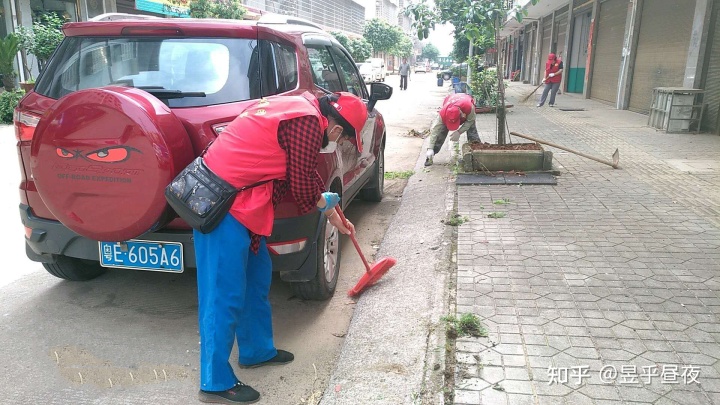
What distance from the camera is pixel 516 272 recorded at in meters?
3.70

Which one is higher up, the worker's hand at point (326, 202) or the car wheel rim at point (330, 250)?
the worker's hand at point (326, 202)

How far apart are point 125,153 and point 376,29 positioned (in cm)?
6573

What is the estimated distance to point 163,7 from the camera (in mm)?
24609

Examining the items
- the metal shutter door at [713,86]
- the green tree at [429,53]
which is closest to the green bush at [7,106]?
the metal shutter door at [713,86]

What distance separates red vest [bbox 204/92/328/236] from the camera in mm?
2418

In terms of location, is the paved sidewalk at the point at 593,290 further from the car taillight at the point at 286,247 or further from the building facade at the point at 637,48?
the building facade at the point at 637,48

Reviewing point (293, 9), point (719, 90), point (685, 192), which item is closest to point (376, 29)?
point (293, 9)

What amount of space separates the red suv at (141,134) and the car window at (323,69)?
0.78 ft

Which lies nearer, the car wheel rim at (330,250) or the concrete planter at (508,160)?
the car wheel rim at (330,250)

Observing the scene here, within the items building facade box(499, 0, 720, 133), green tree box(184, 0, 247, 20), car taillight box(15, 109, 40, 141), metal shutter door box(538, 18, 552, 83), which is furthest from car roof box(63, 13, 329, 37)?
metal shutter door box(538, 18, 552, 83)

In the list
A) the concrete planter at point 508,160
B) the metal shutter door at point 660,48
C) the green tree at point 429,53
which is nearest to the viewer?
the concrete planter at point 508,160

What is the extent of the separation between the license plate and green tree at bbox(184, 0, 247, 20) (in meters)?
22.2

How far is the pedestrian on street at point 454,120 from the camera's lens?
7.13 m

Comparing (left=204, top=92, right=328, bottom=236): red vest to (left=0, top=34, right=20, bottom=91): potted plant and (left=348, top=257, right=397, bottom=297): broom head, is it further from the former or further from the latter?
(left=0, top=34, right=20, bottom=91): potted plant
